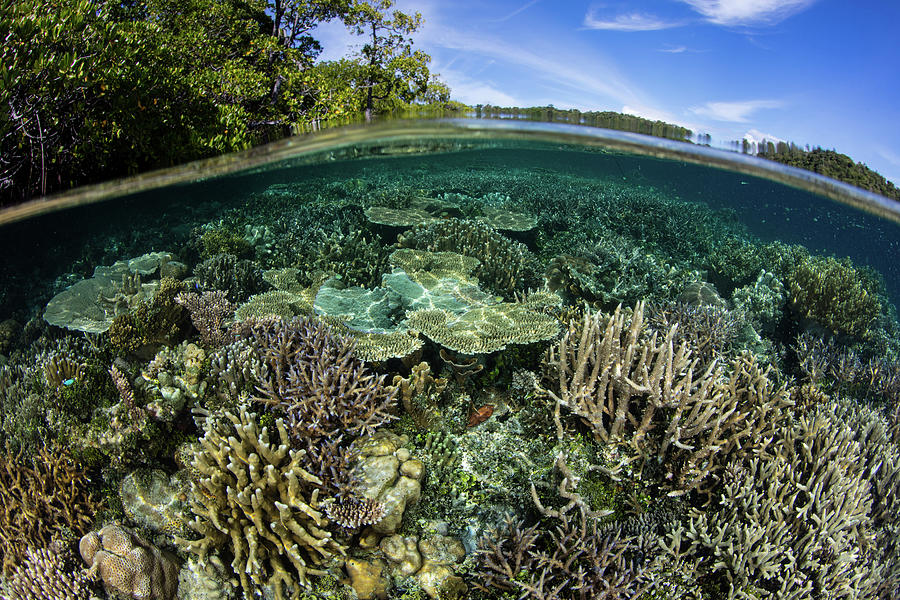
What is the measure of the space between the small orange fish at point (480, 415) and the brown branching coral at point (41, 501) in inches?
179

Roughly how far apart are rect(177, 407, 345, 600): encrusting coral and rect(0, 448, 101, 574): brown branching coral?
227 cm

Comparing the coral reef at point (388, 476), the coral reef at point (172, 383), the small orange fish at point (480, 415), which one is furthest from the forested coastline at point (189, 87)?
the small orange fish at point (480, 415)

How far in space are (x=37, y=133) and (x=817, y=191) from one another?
2111 cm

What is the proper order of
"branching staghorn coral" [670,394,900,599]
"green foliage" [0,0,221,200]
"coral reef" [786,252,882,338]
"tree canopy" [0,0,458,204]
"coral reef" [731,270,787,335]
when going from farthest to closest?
"coral reef" [786,252,882,338]
"coral reef" [731,270,787,335]
"tree canopy" [0,0,458,204]
"green foliage" [0,0,221,200]
"branching staghorn coral" [670,394,900,599]

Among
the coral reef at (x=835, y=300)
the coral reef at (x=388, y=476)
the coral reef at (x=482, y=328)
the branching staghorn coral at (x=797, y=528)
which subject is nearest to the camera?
the branching staghorn coral at (x=797, y=528)

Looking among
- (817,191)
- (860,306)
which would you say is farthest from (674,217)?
(860,306)

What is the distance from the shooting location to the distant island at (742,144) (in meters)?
10.7

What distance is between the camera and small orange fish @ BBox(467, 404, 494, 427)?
485 centimetres

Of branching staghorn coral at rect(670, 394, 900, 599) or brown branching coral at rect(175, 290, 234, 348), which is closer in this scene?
branching staghorn coral at rect(670, 394, 900, 599)

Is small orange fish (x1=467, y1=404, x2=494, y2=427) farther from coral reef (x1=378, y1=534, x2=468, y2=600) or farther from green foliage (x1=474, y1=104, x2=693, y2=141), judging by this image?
green foliage (x1=474, y1=104, x2=693, y2=141)

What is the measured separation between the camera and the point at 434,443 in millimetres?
4348

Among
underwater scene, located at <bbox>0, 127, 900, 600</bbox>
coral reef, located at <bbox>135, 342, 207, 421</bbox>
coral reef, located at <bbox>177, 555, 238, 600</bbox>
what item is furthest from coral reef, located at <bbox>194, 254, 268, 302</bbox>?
coral reef, located at <bbox>177, 555, 238, 600</bbox>

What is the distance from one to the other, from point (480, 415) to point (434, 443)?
80 cm

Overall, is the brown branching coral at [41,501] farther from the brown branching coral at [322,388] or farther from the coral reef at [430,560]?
the coral reef at [430,560]
